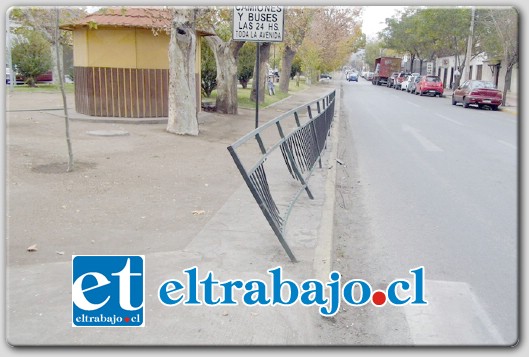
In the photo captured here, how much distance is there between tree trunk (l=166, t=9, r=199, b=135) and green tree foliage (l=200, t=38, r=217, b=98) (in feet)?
27.0

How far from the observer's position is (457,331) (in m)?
4.14

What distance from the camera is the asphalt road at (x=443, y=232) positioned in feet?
14.2

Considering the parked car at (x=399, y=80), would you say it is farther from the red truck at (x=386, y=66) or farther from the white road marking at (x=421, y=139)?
the white road marking at (x=421, y=139)

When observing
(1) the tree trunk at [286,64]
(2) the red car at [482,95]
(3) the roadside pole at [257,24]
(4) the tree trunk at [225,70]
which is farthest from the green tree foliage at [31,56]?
(2) the red car at [482,95]

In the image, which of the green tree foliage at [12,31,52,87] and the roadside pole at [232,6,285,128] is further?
the green tree foliage at [12,31,52,87]

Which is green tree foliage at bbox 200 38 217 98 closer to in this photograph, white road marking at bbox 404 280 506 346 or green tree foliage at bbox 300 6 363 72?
green tree foliage at bbox 300 6 363 72

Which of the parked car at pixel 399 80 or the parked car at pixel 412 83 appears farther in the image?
the parked car at pixel 399 80

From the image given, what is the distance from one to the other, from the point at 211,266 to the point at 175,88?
844cm

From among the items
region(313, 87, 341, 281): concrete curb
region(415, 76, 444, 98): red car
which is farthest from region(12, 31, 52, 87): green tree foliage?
region(415, 76, 444, 98): red car

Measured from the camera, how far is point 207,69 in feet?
71.9

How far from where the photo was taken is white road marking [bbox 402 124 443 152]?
13117 millimetres

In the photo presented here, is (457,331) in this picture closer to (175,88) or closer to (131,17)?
(175,88)

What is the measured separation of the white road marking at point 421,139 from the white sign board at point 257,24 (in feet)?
15.6

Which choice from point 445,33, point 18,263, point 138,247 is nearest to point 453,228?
point 138,247
